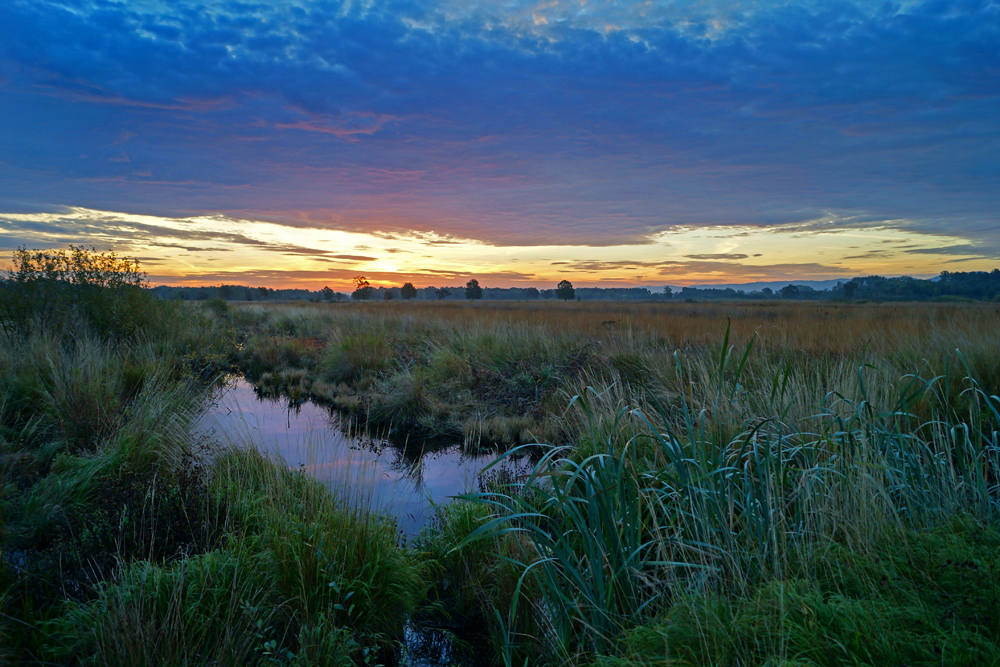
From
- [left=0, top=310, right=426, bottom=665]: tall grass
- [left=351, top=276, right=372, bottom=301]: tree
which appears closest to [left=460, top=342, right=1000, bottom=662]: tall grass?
[left=0, top=310, right=426, bottom=665]: tall grass

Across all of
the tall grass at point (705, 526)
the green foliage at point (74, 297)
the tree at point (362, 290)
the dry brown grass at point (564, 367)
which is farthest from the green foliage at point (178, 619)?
the tree at point (362, 290)

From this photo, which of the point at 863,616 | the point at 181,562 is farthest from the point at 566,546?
the point at 181,562

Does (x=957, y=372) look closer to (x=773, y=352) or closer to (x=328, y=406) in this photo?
(x=773, y=352)

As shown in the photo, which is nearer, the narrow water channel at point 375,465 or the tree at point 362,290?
the narrow water channel at point 375,465

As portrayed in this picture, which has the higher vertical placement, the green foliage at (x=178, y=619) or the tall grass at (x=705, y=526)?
the tall grass at (x=705, y=526)

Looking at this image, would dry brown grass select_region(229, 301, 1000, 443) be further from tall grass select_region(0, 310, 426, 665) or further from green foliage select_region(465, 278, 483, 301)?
green foliage select_region(465, 278, 483, 301)

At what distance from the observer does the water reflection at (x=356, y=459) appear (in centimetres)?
430

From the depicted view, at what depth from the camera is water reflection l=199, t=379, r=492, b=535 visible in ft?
14.1

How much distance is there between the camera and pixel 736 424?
4.12 metres

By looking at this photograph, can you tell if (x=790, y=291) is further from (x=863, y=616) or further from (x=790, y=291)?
(x=863, y=616)

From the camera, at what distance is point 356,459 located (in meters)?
6.11

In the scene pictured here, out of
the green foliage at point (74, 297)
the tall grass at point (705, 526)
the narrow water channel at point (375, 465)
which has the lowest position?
the narrow water channel at point (375, 465)

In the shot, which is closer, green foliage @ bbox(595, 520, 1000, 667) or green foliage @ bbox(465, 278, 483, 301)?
green foliage @ bbox(595, 520, 1000, 667)

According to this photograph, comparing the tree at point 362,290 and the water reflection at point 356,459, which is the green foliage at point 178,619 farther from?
the tree at point 362,290
